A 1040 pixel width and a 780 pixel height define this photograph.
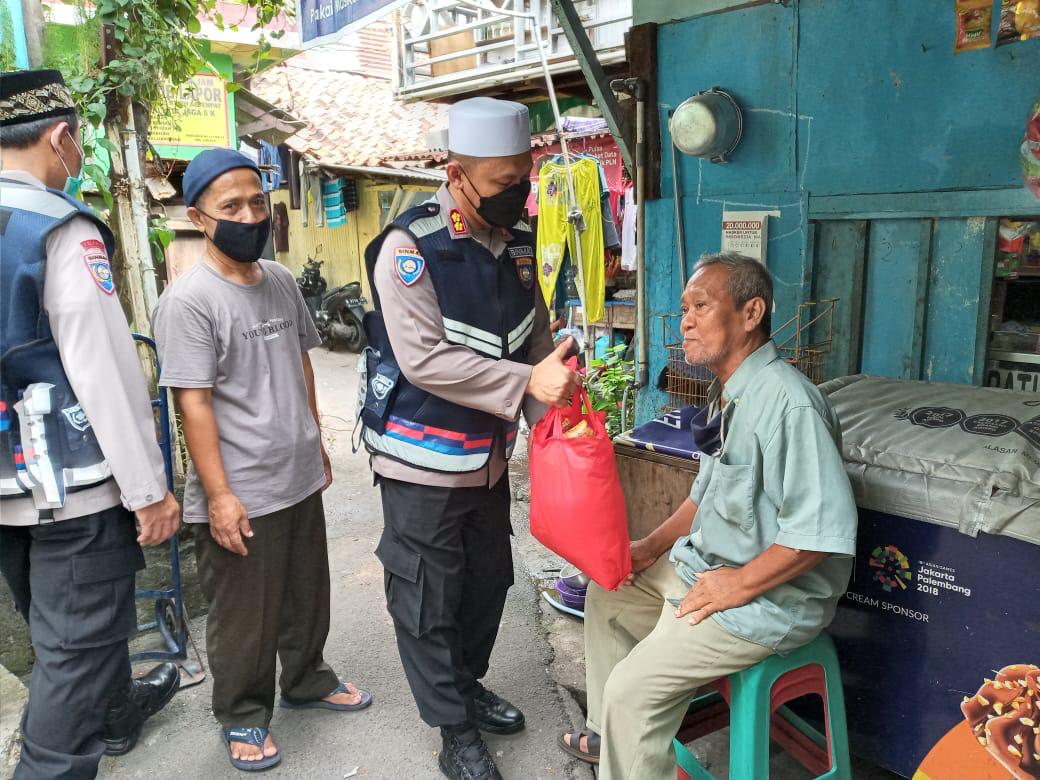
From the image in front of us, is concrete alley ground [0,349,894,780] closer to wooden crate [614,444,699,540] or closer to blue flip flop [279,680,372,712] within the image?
blue flip flop [279,680,372,712]

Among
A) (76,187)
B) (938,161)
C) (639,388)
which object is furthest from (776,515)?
(639,388)

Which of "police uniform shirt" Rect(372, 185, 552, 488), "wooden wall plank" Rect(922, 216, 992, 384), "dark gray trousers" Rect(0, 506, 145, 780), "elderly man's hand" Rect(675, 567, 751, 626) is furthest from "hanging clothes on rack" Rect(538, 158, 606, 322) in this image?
"dark gray trousers" Rect(0, 506, 145, 780)

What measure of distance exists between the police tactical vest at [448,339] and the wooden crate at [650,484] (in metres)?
0.65

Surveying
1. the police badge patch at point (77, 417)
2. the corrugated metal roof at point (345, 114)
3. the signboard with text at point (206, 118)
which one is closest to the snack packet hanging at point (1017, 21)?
the police badge patch at point (77, 417)

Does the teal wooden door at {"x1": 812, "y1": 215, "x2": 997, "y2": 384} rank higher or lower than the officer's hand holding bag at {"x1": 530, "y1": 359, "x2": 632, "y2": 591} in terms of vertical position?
higher

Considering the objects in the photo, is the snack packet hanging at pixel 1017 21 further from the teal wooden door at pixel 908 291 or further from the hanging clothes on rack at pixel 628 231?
the hanging clothes on rack at pixel 628 231

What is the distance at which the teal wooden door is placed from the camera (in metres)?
3.17

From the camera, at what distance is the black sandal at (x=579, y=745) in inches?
103

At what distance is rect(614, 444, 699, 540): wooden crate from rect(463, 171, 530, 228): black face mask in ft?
3.47

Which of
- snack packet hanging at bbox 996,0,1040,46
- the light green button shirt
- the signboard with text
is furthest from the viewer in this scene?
the signboard with text

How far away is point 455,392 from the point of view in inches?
90.3

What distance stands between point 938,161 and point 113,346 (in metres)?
3.10

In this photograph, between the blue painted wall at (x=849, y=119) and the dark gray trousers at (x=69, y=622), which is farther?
the blue painted wall at (x=849, y=119)

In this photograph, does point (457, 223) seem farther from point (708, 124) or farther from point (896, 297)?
point (896, 297)
